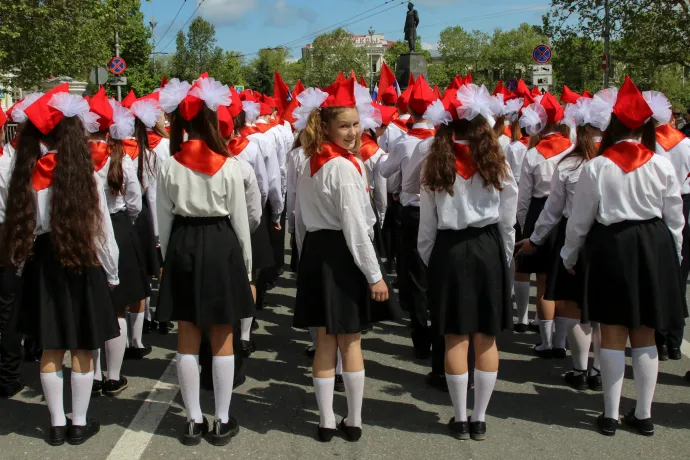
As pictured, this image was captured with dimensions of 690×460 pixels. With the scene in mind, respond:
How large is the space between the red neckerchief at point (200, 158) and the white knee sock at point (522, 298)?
3362 mm

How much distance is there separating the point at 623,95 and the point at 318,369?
2.32 meters

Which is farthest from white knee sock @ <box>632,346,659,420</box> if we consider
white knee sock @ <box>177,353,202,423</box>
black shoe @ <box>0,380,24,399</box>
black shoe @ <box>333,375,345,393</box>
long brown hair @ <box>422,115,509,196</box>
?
black shoe @ <box>0,380,24,399</box>

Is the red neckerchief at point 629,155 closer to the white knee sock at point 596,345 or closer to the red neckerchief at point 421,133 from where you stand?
the white knee sock at point 596,345

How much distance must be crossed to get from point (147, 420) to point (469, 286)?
215 cm

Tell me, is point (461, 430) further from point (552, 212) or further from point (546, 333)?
point (546, 333)

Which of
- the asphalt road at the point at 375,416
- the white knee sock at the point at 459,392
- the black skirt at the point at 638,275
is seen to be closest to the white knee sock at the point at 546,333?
the asphalt road at the point at 375,416

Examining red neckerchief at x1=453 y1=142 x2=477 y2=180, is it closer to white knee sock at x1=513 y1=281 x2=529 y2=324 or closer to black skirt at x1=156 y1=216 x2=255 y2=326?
black skirt at x1=156 y1=216 x2=255 y2=326

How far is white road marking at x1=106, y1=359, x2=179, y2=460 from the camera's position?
13.2 feet

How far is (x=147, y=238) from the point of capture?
589 centimetres

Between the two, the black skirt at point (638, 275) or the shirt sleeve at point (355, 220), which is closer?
the shirt sleeve at point (355, 220)

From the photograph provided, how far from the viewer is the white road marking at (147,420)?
13.2 feet

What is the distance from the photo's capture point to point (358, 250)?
3.87 meters

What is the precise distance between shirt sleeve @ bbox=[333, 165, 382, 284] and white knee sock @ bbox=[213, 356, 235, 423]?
0.96 m

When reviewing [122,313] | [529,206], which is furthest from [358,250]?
Result: [529,206]
